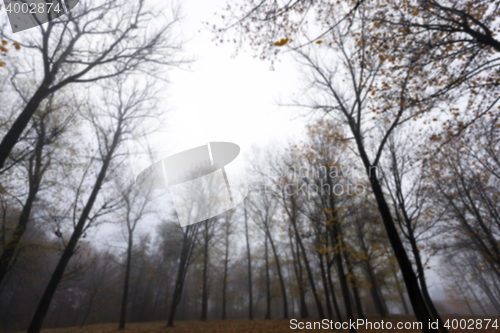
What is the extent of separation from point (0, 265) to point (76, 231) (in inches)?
138

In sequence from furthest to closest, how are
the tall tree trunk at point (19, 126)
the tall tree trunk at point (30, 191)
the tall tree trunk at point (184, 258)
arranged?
the tall tree trunk at point (184, 258) → the tall tree trunk at point (30, 191) → the tall tree trunk at point (19, 126)

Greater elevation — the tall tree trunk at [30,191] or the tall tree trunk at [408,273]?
the tall tree trunk at [30,191]

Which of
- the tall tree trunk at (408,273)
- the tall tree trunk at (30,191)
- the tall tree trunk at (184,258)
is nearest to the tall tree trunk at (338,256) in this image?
the tall tree trunk at (408,273)

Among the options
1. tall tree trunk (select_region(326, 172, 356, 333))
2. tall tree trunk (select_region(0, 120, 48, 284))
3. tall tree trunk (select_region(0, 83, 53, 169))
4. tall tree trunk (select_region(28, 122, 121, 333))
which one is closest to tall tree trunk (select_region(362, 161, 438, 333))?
tall tree trunk (select_region(326, 172, 356, 333))

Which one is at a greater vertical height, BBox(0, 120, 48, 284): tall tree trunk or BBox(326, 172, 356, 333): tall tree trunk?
BBox(0, 120, 48, 284): tall tree trunk

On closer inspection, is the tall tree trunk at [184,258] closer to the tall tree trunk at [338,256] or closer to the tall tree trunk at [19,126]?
the tall tree trunk at [338,256]

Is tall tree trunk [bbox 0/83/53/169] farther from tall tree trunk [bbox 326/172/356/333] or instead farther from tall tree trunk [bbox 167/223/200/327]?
tall tree trunk [bbox 167/223/200/327]

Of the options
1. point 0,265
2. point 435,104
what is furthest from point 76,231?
point 435,104

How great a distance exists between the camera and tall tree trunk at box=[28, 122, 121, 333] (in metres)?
6.14

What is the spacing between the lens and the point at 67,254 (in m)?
6.90

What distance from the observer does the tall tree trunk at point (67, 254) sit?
6.14 meters

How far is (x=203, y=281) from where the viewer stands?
18797mm

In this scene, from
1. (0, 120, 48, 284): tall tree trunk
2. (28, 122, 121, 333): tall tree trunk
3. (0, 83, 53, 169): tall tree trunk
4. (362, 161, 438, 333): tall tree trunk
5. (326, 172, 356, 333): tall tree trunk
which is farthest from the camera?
(0, 120, 48, 284): tall tree trunk

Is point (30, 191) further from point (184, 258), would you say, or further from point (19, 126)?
point (184, 258)
